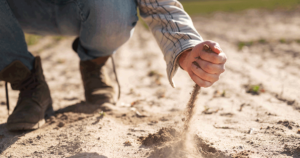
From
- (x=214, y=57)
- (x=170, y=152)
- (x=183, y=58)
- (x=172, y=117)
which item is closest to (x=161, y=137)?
(x=170, y=152)

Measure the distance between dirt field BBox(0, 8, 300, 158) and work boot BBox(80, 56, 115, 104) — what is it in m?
0.13

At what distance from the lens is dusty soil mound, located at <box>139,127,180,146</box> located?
177 centimetres

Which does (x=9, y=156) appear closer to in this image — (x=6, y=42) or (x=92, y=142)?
(x=92, y=142)

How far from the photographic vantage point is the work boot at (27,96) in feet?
6.58

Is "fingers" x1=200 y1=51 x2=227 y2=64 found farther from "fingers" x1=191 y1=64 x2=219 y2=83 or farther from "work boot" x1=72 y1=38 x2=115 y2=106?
"work boot" x1=72 y1=38 x2=115 y2=106

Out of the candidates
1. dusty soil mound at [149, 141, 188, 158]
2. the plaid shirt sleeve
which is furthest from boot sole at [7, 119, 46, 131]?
the plaid shirt sleeve

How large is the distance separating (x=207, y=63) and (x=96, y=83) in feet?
4.76

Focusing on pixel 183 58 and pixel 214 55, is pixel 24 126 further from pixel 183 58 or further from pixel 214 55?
pixel 214 55

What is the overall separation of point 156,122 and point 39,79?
116 centimetres

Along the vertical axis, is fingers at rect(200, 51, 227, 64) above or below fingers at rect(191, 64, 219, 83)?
above

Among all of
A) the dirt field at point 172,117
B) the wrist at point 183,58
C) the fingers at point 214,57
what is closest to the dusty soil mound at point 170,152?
the dirt field at point 172,117

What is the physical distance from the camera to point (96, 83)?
8.30ft

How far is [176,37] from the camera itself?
165cm

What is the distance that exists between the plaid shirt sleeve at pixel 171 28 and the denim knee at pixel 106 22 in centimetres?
17
